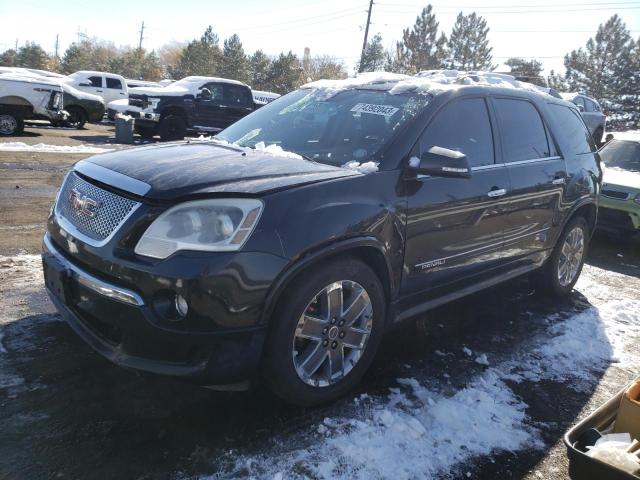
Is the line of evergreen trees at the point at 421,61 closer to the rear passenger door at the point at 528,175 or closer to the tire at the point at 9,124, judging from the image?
the tire at the point at 9,124

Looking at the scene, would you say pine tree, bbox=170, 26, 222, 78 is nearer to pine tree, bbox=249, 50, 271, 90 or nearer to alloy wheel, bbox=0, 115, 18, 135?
pine tree, bbox=249, 50, 271, 90

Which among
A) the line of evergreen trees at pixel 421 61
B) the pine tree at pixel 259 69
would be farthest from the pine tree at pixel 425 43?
the pine tree at pixel 259 69

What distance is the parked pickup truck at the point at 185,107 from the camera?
1512 centimetres

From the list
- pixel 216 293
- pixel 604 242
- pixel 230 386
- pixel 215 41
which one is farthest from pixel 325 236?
pixel 215 41

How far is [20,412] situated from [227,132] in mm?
2285

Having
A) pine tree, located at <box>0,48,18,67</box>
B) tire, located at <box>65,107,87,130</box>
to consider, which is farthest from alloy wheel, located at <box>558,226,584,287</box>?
pine tree, located at <box>0,48,18,67</box>

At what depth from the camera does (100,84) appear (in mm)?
22438

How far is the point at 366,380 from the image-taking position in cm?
323

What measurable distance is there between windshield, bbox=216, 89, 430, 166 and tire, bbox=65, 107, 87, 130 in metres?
15.8

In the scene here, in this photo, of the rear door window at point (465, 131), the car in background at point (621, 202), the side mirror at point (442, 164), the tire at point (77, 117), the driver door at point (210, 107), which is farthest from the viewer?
the tire at point (77, 117)

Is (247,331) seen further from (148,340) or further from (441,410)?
(441,410)

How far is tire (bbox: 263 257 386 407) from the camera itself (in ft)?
8.37

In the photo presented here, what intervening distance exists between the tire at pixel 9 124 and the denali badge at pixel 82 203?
1246 cm

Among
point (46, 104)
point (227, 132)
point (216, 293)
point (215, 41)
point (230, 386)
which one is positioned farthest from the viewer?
point (215, 41)
